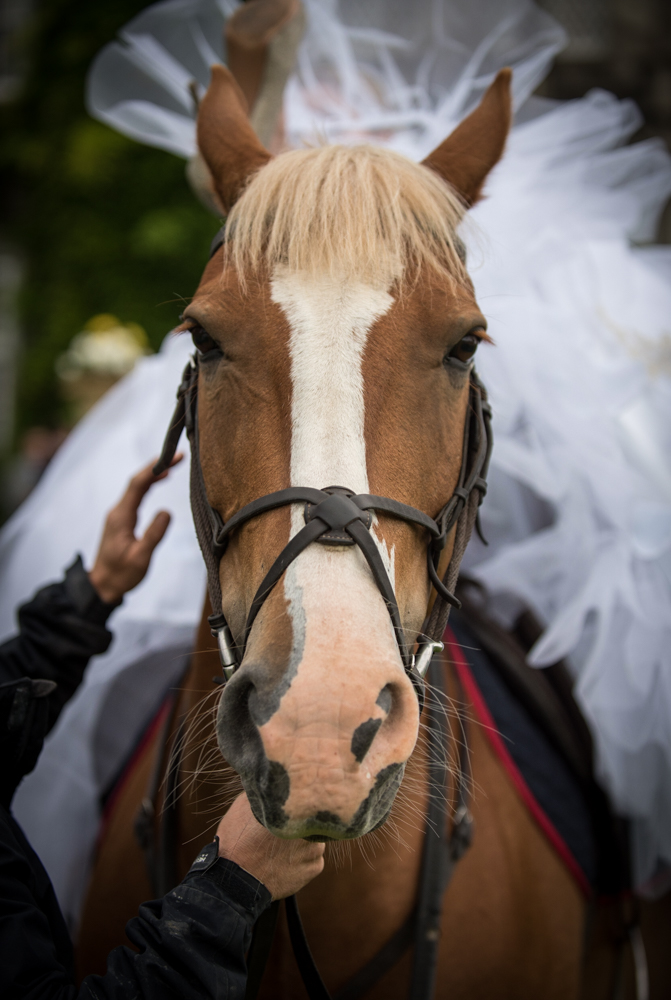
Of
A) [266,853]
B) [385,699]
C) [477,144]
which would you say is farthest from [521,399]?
[266,853]

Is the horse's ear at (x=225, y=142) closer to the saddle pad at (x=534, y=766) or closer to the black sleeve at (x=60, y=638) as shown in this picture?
the black sleeve at (x=60, y=638)

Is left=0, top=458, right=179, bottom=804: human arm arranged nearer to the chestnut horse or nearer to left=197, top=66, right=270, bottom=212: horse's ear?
the chestnut horse

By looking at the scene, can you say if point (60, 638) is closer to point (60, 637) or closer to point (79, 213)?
point (60, 637)

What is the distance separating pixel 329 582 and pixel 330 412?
285 millimetres

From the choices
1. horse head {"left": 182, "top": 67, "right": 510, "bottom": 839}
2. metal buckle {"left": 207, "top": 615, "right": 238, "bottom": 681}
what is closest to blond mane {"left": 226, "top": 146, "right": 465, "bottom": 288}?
horse head {"left": 182, "top": 67, "right": 510, "bottom": 839}

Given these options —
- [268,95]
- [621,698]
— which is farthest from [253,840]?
[268,95]

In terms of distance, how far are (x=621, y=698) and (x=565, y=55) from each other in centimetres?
789

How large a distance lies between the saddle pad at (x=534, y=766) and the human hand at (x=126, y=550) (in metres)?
0.82

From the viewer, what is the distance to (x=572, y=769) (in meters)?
2.05

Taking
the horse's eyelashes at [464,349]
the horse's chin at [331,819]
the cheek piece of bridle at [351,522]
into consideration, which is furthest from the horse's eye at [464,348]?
the horse's chin at [331,819]

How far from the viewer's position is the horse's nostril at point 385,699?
895mm

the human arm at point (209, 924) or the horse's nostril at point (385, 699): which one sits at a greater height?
the horse's nostril at point (385, 699)

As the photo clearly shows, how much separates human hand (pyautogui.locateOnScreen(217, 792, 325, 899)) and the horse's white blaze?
21 centimetres

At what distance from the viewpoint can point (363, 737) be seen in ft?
2.83
